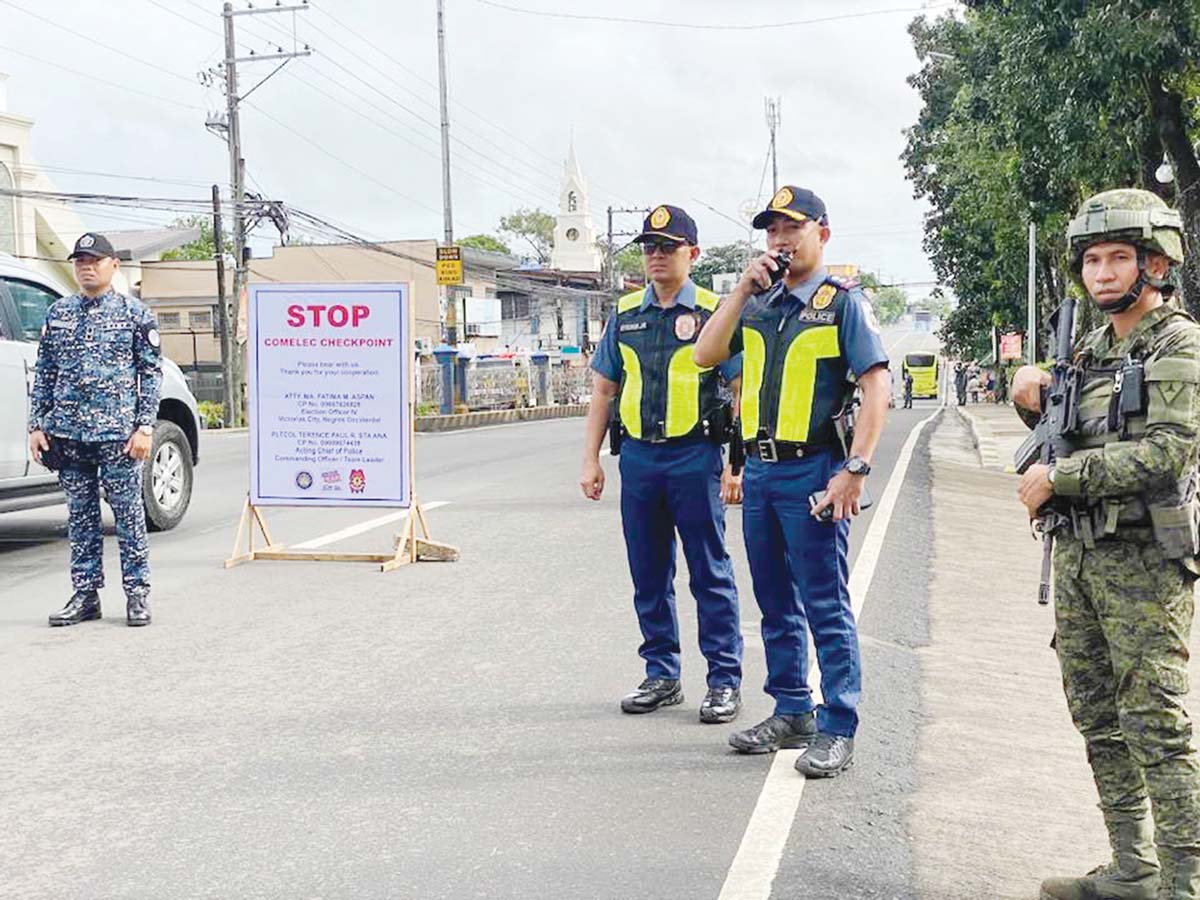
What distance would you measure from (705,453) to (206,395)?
50622 mm

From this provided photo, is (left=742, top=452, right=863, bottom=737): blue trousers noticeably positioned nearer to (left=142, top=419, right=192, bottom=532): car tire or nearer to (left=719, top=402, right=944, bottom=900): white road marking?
(left=719, top=402, right=944, bottom=900): white road marking

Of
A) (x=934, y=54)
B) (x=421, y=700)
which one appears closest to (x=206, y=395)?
(x=934, y=54)

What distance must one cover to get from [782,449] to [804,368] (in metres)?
0.29

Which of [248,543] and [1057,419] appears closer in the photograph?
[1057,419]

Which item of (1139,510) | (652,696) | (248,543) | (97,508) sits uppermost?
(1139,510)

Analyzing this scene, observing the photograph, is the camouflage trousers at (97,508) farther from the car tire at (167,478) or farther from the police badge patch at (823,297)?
the police badge patch at (823,297)

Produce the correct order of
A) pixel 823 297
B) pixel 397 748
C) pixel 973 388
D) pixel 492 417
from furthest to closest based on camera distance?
pixel 973 388 → pixel 492 417 → pixel 397 748 → pixel 823 297

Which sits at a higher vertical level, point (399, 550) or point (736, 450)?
point (736, 450)

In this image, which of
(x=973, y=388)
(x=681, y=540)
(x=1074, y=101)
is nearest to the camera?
(x=681, y=540)

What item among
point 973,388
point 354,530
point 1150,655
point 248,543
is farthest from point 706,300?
point 973,388

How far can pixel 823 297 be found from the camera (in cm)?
479

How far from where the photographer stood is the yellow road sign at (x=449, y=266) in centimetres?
4091

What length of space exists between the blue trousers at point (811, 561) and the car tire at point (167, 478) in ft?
22.5

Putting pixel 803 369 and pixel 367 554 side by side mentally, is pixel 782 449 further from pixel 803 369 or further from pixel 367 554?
pixel 367 554
